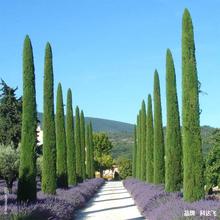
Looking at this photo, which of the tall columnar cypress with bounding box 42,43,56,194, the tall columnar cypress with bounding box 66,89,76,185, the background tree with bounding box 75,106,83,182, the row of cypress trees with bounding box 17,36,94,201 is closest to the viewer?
the row of cypress trees with bounding box 17,36,94,201

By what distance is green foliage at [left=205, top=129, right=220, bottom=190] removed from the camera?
29.6m

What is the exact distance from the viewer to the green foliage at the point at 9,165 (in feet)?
97.8

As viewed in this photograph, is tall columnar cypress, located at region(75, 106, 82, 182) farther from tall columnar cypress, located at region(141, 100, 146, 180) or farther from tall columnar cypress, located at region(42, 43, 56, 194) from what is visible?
tall columnar cypress, located at region(42, 43, 56, 194)

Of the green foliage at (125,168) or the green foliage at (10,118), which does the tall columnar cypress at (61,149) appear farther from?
the green foliage at (125,168)

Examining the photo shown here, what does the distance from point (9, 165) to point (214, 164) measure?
41.5 feet

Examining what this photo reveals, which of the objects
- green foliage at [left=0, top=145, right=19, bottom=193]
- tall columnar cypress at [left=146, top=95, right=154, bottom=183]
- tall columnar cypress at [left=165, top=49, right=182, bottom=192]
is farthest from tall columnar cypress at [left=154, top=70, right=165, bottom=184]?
green foliage at [left=0, top=145, right=19, bottom=193]

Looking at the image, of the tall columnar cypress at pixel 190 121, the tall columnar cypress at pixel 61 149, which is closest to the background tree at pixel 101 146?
the tall columnar cypress at pixel 61 149

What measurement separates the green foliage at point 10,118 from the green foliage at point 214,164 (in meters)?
27.3

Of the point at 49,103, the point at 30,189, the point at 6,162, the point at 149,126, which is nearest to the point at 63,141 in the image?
the point at 6,162

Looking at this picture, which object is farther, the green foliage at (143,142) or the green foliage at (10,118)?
the green foliage at (10,118)

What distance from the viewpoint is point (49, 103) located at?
25797 mm

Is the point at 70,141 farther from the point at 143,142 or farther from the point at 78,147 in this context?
the point at 78,147

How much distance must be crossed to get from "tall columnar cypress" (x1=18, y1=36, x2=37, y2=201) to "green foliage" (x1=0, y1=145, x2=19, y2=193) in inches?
391

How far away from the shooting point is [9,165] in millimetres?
30219
